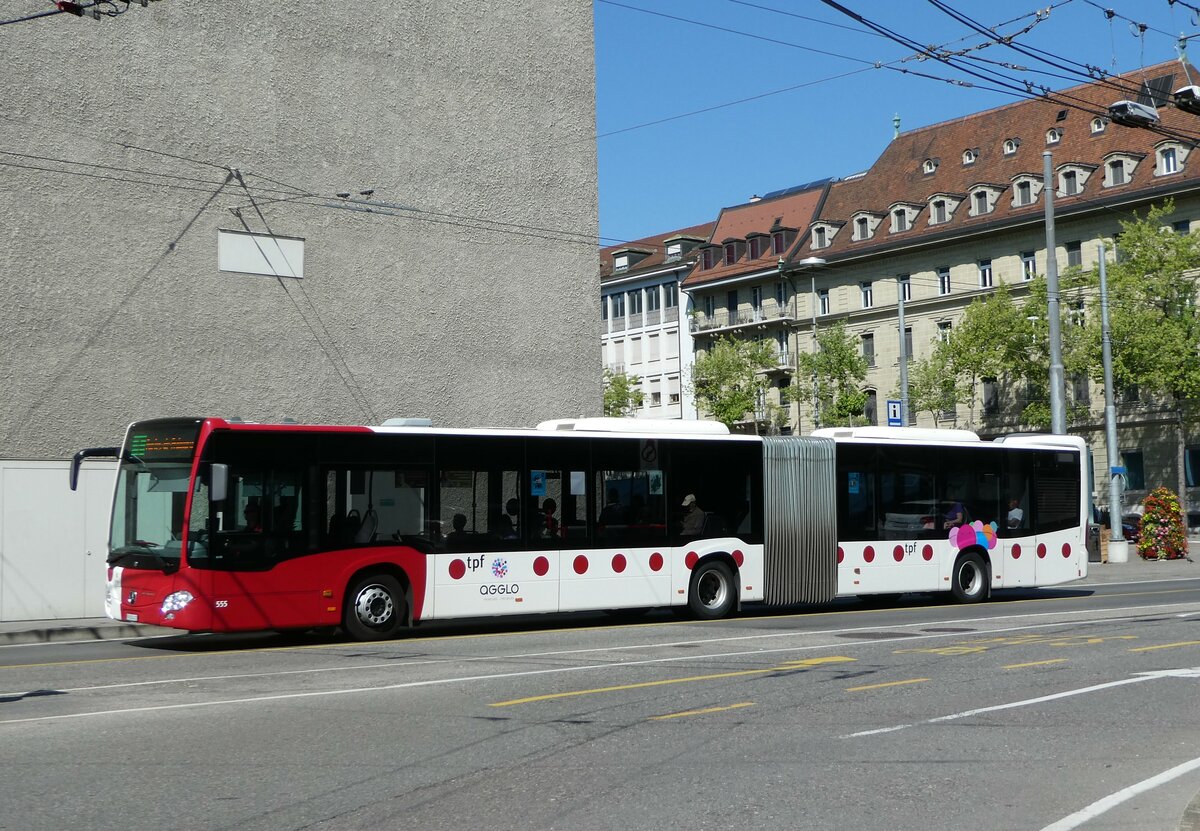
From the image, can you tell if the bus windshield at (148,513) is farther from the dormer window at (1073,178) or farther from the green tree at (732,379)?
the green tree at (732,379)

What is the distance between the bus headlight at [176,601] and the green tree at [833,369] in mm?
58869

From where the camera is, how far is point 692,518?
68.0 feet

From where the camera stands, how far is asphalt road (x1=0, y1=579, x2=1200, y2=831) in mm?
7188

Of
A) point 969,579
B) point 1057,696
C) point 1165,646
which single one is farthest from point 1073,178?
point 1057,696

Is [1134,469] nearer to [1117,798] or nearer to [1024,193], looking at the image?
[1024,193]

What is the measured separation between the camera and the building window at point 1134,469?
64.8 m

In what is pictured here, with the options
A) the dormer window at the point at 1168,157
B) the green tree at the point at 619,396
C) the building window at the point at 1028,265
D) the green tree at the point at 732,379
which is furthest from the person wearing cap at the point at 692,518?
the green tree at the point at 619,396

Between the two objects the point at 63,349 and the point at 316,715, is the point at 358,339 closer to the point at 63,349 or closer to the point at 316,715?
the point at 63,349

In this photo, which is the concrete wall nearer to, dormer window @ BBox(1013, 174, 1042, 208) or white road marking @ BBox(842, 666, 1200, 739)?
white road marking @ BBox(842, 666, 1200, 739)

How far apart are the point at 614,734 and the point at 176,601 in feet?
26.7

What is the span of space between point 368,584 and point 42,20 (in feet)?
38.0

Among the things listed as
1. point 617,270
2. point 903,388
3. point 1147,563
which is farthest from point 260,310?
point 617,270

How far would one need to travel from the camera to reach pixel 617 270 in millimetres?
100312

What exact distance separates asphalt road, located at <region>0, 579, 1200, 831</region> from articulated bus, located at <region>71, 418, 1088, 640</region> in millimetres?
1007
